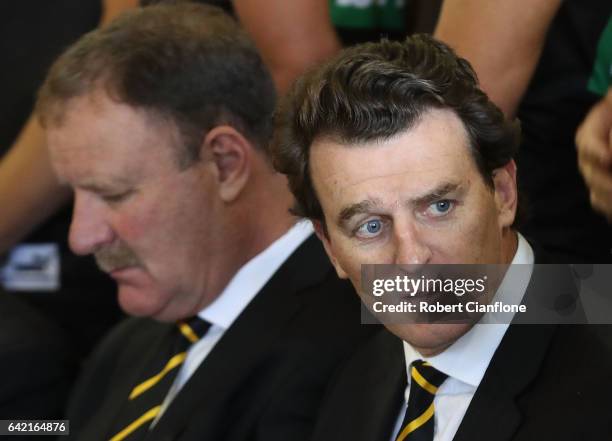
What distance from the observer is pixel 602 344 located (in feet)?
5.13

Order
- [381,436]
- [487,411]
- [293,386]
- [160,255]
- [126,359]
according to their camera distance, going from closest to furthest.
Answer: [487,411] < [381,436] < [293,386] < [160,255] < [126,359]

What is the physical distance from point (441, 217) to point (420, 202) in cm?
3

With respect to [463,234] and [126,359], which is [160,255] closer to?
[126,359]

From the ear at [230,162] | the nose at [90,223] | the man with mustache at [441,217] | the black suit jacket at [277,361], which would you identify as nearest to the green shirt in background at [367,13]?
the ear at [230,162]

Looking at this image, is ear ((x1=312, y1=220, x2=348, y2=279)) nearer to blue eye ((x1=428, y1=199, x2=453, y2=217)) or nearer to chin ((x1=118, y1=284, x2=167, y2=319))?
blue eye ((x1=428, y1=199, x2=453, y2=217))

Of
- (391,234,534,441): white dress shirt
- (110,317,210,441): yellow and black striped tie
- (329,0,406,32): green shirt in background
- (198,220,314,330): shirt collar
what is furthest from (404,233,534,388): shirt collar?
(329,0,406,32): green shirt in background

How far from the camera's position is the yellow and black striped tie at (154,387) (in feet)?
7.00

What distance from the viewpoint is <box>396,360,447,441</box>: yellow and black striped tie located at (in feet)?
5.36

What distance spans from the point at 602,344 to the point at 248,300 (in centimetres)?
78

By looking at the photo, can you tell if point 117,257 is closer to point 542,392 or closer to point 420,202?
point 420,202

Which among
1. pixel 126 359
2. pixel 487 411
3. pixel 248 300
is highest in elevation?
pixel 487 411

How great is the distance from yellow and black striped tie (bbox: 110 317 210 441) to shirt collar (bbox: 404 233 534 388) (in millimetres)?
673

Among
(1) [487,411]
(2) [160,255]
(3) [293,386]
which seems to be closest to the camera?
(1) [487,411]

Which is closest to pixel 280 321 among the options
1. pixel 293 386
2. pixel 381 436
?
pixel 293 386
